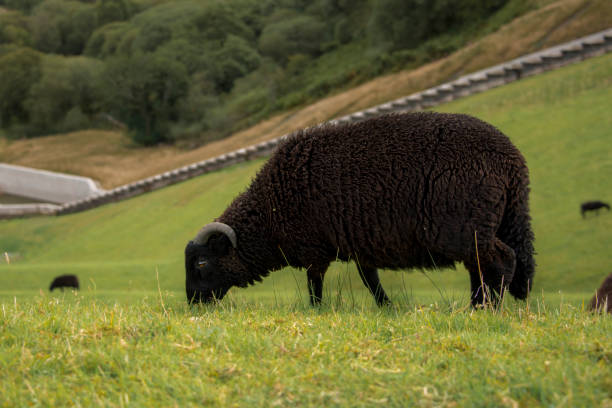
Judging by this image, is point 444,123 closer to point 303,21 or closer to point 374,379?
point 374,379

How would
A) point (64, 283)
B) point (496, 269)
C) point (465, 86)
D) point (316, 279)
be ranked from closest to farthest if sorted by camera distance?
point (496, 269), point (316, 279), point (64, 283), point (465, 86)

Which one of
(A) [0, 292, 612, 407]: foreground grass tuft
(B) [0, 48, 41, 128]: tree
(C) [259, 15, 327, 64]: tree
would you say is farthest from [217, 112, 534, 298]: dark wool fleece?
(B) [0, 48, 41, 128]: tree

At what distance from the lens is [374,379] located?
126 inches

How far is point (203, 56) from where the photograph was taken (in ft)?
239

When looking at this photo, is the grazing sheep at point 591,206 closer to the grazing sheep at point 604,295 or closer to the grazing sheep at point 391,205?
the grazing sheep at point 604,295

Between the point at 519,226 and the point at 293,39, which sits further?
the point at 293,39

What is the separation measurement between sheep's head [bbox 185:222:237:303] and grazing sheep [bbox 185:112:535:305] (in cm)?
2

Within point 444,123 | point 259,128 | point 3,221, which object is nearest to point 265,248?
point 444,123

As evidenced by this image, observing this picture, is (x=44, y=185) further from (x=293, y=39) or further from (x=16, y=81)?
(x=293, y=39)

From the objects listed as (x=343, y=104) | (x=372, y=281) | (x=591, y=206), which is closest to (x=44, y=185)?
→ (x=343, y=104)

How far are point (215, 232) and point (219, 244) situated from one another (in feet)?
0.60

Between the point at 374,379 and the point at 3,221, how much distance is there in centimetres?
3984

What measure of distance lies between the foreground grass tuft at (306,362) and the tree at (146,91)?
61598 millimetres

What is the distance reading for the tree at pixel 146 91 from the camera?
62094 millimetres
